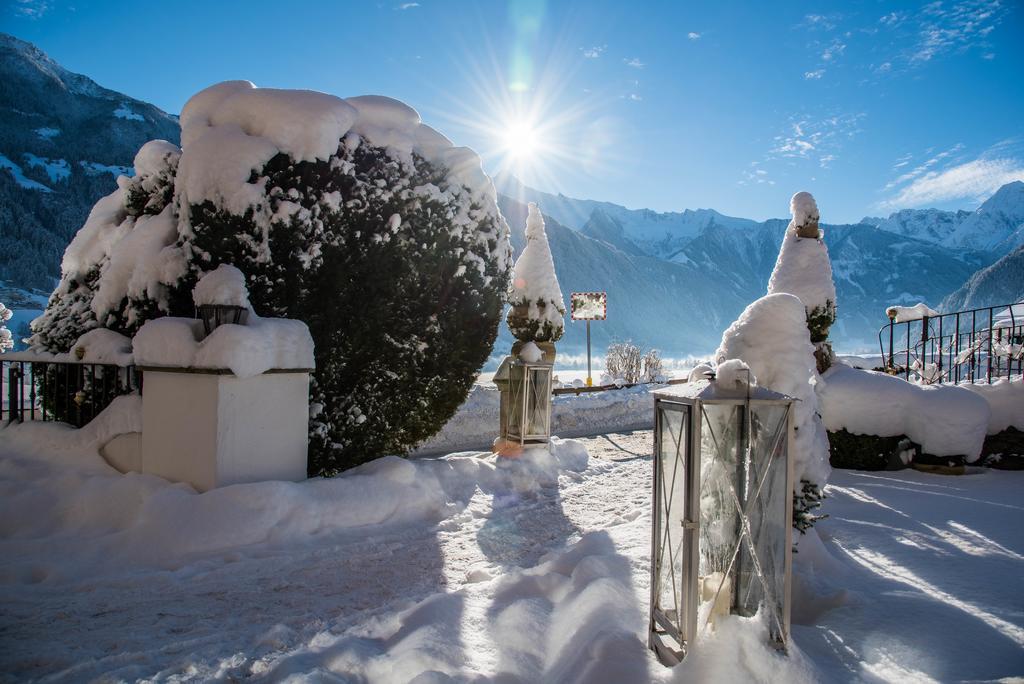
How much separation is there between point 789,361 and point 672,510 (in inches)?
55.0

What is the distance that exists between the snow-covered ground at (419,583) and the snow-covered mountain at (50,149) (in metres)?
63.3

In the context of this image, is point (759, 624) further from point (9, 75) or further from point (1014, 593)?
point (9, 75)

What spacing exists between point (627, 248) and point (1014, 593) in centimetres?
15711

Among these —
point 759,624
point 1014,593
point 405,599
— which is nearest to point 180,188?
point 405,599

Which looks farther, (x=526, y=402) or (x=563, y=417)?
(x=563, y=417)

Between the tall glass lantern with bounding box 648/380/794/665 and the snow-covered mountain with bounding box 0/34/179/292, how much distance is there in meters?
67.0

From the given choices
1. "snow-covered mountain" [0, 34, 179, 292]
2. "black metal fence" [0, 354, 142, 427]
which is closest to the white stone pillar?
"black metal fence" [0, 354, 142, 427]

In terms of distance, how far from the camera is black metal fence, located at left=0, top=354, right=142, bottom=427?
619 centimetres

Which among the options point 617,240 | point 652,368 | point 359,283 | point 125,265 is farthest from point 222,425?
point 617,240

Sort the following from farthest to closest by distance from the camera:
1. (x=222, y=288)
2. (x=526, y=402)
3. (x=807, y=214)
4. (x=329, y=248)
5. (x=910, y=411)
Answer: (x=526, y=402)
(x=807, y=214)
(x=910, y=411)
(x=329, y=248)
(x=222, y=288)

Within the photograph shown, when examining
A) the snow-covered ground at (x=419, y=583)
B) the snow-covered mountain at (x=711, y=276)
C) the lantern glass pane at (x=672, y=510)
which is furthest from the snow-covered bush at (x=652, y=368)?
the snow-covered mountain at (x=711, y=276)

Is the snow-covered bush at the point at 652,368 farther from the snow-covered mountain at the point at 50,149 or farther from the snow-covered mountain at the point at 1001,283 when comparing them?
the snow-covered mountain at the point at 50,149

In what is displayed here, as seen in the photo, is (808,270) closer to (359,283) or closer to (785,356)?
(785,356)

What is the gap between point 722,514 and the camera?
2.84m
